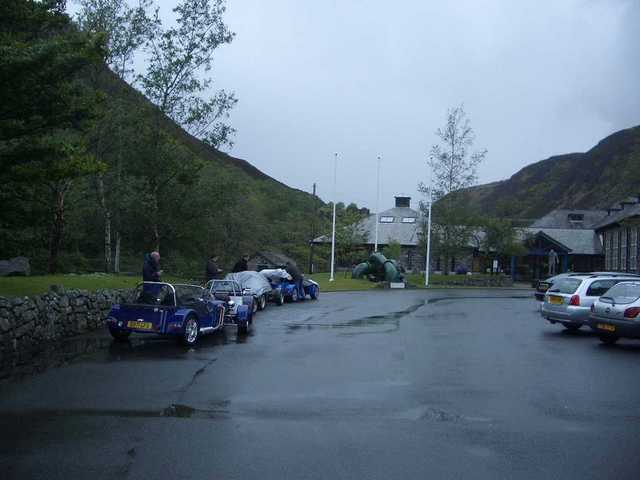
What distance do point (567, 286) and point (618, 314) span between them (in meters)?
3.81

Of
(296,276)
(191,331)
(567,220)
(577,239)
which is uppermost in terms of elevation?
Result: (567,220)

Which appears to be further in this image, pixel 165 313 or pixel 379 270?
pixel 379 270

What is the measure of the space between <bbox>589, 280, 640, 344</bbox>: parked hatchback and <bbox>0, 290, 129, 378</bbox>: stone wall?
11.8 meters

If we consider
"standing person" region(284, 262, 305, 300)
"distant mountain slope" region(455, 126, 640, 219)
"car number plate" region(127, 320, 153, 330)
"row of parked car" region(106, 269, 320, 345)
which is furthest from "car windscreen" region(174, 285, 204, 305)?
"distant mountain slope" region(455, 126, 640, 219)

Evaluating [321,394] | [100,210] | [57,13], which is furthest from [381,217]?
[321,394]

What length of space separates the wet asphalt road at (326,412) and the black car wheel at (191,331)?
292 millimetres

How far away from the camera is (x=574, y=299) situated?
1766 cm

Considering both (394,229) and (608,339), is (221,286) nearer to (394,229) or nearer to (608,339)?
(608,339)

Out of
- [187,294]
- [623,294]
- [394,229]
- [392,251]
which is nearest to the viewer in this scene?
[187,294]

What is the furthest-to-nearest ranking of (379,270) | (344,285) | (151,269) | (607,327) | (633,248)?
(633,248), (379,270), (344,285), (151,269), (607,327)

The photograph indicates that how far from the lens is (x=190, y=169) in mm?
27500

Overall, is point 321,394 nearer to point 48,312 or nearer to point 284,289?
point 48,312

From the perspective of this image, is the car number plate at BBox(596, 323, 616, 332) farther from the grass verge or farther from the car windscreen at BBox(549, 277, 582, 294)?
the grass verge

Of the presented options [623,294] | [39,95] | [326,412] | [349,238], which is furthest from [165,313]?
[349,238]
